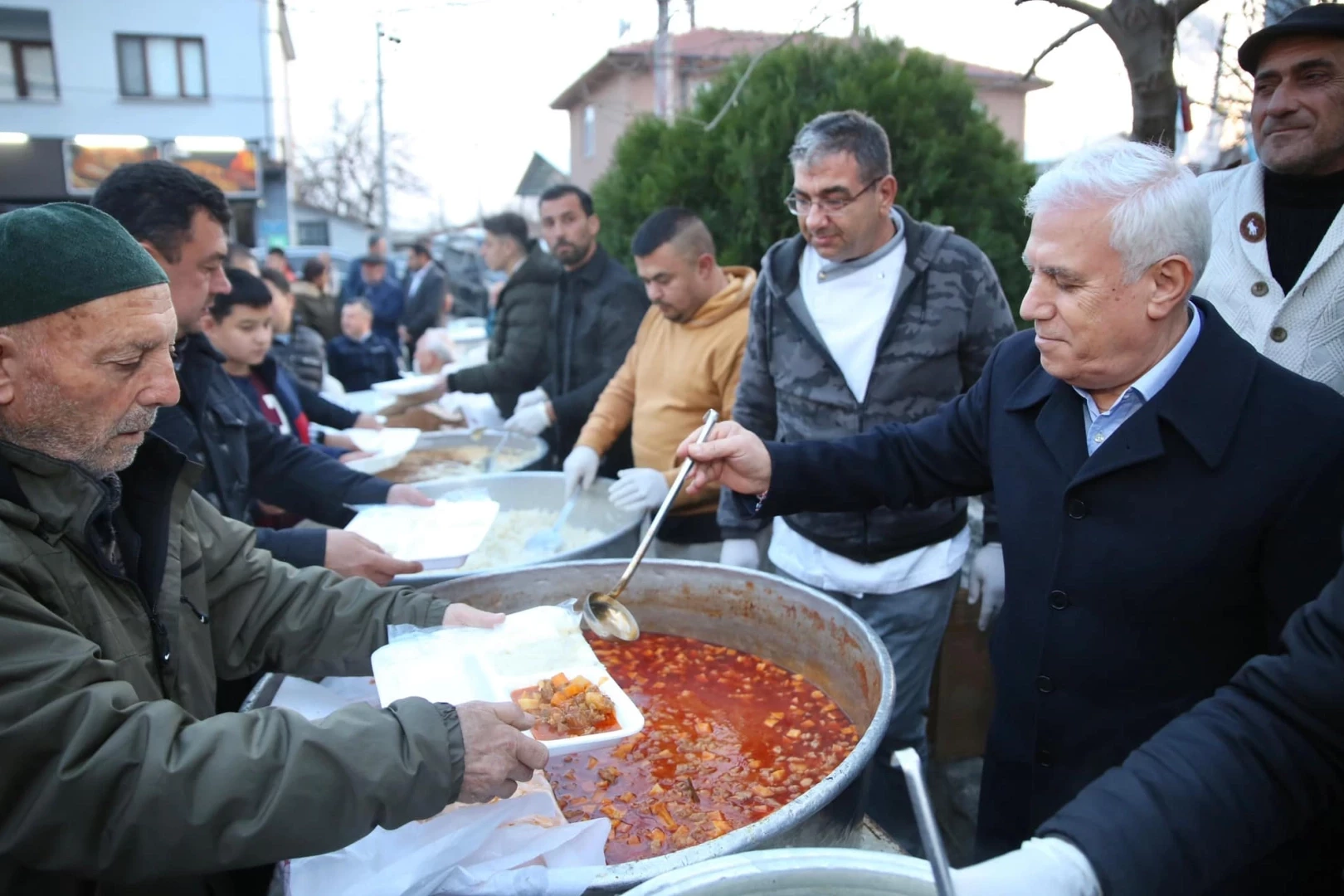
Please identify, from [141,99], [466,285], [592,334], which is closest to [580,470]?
[592,334]

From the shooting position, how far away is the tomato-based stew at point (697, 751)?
184cm

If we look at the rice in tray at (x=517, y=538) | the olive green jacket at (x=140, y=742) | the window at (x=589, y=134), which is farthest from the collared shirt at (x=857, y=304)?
the window at (x=589, y=134)

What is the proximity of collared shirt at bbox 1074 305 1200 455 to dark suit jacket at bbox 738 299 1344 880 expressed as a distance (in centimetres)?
3

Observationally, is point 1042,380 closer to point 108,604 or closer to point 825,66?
point 108,604

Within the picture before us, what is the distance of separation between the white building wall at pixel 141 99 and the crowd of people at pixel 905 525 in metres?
→ 24.8

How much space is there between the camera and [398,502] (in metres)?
3.24

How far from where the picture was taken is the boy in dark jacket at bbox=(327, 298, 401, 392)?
25.6ft

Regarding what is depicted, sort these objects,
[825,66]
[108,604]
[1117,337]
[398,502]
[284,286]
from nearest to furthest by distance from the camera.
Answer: [108,604] < [1117,337] < [398,502] < [825,66] < [284,286]

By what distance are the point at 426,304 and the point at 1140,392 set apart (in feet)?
34.2

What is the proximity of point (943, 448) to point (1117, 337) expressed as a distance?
0.63 meters

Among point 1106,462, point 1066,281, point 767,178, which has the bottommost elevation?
point 1106,462

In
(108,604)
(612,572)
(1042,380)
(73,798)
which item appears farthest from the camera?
(612,572)

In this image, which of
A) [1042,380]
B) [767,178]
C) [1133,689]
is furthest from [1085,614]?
[767,178]

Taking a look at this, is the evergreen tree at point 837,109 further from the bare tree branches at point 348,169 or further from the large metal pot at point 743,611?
the bare tree branches at point 348,169
